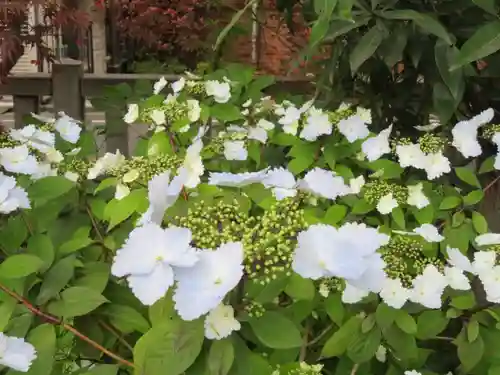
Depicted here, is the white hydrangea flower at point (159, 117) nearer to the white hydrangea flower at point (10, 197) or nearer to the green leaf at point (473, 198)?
the white hydrangea flower at point (10, 197)

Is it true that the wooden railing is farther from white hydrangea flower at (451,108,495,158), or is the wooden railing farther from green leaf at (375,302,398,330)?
green leaf at (375,302,398,330)

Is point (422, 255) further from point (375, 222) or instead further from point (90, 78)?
point (90, 78)

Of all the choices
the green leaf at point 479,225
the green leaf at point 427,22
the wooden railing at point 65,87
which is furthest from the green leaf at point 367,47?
the wooden railing at point 65,87

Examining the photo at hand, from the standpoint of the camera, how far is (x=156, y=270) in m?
0.54

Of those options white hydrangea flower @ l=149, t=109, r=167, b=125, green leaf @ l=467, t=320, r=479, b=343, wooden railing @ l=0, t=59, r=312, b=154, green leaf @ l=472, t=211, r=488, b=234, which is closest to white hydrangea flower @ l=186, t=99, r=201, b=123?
white hydrangea flower @ l=149, t=109, r=167, b=125

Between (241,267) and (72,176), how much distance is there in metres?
0.47

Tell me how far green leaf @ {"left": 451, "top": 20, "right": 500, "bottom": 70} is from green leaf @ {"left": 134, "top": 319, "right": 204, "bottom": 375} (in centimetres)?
68

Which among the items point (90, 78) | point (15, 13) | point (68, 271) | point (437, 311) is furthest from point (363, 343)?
point (90, 78)

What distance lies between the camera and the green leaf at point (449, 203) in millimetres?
958

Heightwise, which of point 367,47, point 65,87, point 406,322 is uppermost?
point 367,47

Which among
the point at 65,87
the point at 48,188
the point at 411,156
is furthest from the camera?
the point at 65,87

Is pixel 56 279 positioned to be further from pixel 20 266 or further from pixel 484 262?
pixel 484 262

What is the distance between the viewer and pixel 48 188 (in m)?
0.85

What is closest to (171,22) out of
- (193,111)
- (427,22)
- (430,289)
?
(193,111)
